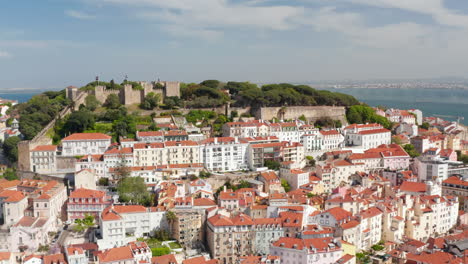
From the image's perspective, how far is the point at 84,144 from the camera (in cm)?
3119

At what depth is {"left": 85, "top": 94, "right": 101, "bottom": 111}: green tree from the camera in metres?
38.6

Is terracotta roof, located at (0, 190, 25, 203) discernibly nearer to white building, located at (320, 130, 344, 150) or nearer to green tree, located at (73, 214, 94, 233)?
green tree, located at (73, 214, 94, 233)

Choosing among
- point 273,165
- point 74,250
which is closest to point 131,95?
point 273,165

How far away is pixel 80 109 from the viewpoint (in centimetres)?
3797

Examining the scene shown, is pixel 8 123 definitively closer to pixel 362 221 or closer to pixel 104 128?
pixel 104 128

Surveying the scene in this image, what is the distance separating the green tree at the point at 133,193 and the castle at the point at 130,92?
51.4 feet

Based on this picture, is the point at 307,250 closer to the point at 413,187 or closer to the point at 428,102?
the point at 413,187

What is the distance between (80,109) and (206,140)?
41.3 feet

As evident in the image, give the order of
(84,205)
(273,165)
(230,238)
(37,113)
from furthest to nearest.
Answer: (37,113)
(273,165)
(84,205)
(230,238)

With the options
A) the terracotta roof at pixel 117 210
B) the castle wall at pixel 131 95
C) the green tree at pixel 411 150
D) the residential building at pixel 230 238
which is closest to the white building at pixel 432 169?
the green tree at pixel 411 150

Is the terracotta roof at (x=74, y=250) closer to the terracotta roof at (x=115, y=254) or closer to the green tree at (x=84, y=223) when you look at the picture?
the terracotta roof at (x=115, y=254)

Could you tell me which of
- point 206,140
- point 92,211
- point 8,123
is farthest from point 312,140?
point 8,123

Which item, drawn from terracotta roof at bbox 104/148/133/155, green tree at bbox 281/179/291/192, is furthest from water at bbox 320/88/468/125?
terracotta roof at bbox 104/148/133/155

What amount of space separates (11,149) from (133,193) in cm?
1111
